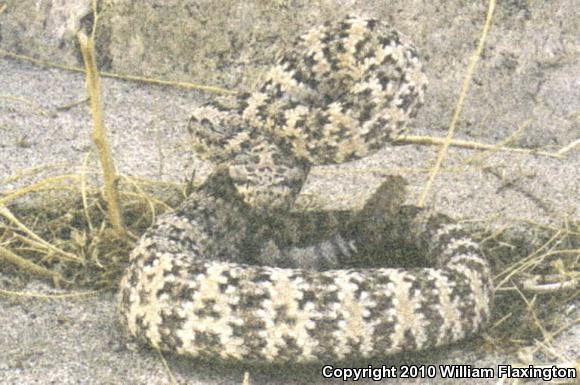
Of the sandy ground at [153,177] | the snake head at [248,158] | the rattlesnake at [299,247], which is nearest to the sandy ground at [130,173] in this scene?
the sandy ground at [153,177]

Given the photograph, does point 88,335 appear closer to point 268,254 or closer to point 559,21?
point 268,254

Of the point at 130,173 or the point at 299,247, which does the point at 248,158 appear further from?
the point at 130,173

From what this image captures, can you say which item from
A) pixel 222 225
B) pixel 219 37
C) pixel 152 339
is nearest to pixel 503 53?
pixel 219 37

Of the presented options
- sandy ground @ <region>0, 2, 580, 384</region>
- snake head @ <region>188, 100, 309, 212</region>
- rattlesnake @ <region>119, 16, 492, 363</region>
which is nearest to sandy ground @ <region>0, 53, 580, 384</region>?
sandy ground @ <region>0, 2, 580, 384</region>

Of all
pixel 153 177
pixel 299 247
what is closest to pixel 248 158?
pixel 299 247

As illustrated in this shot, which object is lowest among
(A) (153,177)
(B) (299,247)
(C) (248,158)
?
(A) (153,177)
